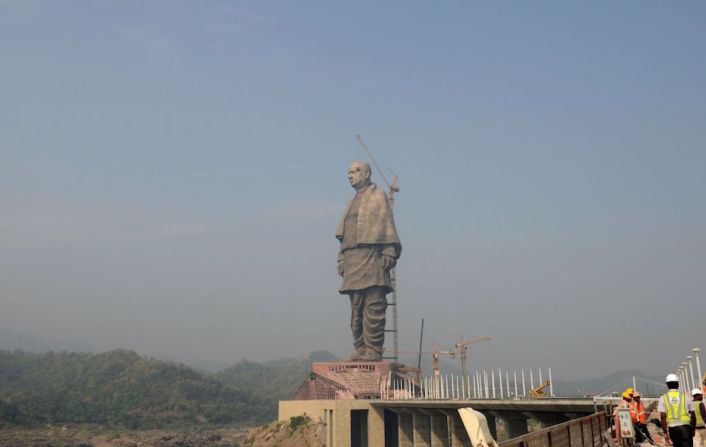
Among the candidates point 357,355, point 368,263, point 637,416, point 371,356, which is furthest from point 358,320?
point 637,416

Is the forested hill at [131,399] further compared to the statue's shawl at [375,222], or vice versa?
the forested hill at [131,399]

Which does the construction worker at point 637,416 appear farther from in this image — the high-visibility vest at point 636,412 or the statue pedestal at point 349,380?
the statue pedestal at point 349,380

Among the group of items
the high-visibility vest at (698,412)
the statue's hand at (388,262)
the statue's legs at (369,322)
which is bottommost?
the high-visibility vest at (698,412)

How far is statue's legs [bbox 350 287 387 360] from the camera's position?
10456 centimetres

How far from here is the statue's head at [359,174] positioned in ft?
366

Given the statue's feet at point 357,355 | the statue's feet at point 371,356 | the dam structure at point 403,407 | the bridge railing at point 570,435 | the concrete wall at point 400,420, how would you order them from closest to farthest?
1. the bridge railing at point 570,435
2. the dam structure at point 403,407
3. the concrete wall at point 400,420
4. the statue's feet at point 371,356
5. the statue's feet at point 357,355

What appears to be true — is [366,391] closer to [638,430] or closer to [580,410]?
[580,410]

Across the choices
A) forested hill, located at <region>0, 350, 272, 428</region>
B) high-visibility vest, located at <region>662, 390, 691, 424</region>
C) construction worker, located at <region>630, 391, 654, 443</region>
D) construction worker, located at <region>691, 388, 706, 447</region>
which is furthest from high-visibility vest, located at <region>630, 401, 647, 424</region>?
forested hill, located at <region>0, 350, 272, 428</region>

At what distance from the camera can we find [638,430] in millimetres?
17953

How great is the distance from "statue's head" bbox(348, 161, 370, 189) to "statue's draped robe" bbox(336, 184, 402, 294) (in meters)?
1.85

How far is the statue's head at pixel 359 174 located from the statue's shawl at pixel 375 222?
2551mm

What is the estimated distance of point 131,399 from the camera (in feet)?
500

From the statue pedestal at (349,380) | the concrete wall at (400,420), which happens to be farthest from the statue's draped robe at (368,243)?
the concrete wall at (400,420)

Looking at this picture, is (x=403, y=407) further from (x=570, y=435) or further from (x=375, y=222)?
(x=570, y=435)
